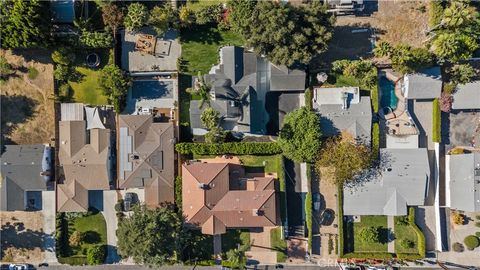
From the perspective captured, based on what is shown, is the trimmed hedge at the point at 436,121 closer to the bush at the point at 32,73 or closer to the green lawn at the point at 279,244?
the green lawn at the point at 279,244

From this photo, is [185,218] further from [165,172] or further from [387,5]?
[387,5]

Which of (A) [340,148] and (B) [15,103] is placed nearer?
(A) [340,148]

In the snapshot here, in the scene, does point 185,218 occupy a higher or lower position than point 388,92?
lower

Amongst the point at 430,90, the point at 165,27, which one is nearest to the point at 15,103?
the point at 165,27

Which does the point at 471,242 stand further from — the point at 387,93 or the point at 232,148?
the point at 232,148

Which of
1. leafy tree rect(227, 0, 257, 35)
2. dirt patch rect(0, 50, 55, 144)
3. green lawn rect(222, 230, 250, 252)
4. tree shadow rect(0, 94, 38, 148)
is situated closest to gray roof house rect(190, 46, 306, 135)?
leafy tree rect(227, 0, 257, 35)

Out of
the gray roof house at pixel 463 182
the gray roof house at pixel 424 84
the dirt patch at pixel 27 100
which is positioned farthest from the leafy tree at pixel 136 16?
the gray roof house at pixel 463 182

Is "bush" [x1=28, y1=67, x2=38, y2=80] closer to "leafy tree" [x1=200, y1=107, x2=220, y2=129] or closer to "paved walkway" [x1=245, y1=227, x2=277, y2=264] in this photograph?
"leafy tree" [x1=200, y1=107, x2=220, y2=129]
